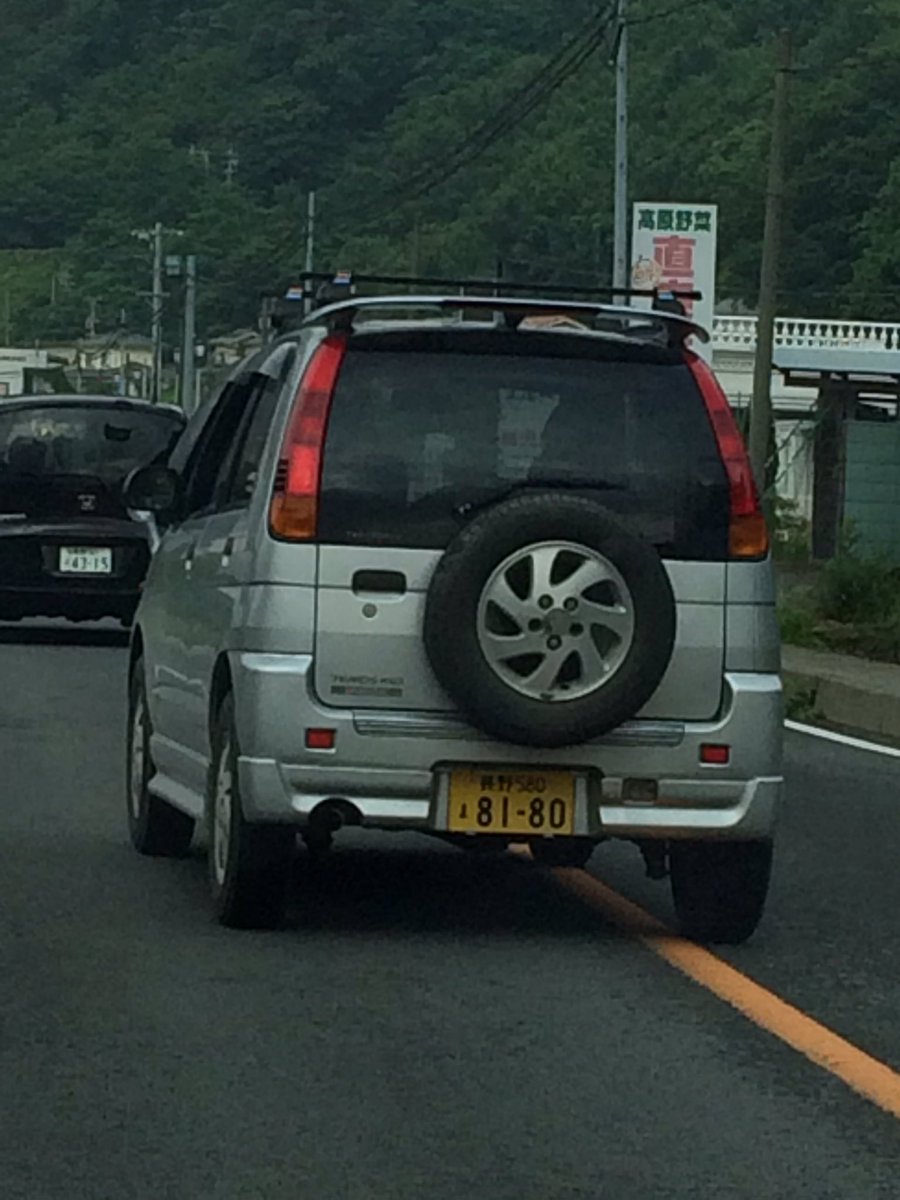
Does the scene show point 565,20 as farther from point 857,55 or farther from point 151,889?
point 151,889

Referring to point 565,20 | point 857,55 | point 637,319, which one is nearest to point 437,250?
point 565,20

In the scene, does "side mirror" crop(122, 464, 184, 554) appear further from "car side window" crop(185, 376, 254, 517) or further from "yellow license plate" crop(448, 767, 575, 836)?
"yellow license plate" crop(448, 767, 575, 836)

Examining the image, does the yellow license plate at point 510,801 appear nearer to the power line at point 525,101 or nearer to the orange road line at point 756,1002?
the orange road line at point 756,1002

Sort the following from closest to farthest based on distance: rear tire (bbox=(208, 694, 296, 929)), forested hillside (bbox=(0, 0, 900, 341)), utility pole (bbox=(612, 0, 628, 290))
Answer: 1. rear tire (bbox=(208, 694, 296, 929))
2. utility pole (bbox=(612, 0, 628, 290))
3. forested hillside (bbox=(0, 0, 900, 341))

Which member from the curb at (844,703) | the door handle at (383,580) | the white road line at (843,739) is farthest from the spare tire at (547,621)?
the curb at (844,703)

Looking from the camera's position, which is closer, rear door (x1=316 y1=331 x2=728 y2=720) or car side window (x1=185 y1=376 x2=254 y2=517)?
rear door (x1=316 y1=331 x2=728 y2=720)

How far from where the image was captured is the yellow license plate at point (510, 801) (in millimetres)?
8789

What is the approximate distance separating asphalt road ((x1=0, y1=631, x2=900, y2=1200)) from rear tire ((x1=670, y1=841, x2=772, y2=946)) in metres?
0.13

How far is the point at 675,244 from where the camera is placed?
1524 inches

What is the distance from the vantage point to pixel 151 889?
10.1 metres

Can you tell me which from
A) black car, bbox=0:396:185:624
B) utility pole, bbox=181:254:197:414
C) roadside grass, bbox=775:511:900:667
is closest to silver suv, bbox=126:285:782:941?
black car, bbox=0:396:185:624

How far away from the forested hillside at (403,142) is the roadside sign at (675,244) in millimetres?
22811

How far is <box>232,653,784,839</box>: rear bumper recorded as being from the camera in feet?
28.7

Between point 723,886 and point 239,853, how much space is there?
1.51 m
